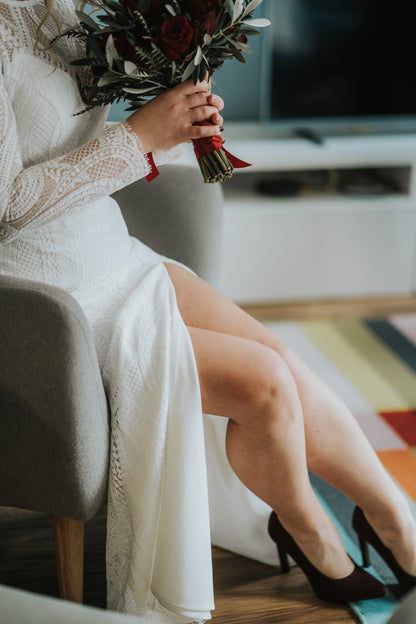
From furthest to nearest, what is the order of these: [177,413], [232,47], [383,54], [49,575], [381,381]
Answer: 1. [383,54]
2. [381,381]
3. [49,575]
4. [232,47]
5. [177,413]

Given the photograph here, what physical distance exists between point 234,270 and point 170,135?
1.56m

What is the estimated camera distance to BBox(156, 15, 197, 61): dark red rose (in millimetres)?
1149

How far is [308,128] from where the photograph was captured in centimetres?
299

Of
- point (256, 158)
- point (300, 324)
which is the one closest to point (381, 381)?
point (300, 324)

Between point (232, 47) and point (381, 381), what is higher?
point (232, 47)

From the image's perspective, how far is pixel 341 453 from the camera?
52.2 inches

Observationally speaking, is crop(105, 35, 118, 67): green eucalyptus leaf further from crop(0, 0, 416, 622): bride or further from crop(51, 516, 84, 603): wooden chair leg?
crop(51, 516, 84, 603): wooden chair leg

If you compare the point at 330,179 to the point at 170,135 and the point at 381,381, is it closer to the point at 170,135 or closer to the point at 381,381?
the point at 381,381

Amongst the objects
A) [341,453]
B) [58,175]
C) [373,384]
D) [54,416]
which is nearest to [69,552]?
[54,416]

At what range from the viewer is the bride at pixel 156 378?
1170mm

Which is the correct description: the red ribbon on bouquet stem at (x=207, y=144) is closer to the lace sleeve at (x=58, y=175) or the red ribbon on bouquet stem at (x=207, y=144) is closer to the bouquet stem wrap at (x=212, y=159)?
the bouquet stem wrap at (x=212, y=159)

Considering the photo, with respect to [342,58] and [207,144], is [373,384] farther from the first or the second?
[342,58]

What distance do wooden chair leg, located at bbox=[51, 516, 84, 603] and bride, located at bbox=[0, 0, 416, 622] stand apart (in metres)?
0.06

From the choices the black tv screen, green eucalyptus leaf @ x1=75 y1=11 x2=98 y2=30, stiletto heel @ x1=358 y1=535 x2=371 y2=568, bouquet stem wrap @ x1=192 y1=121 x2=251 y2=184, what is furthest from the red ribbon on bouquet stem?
the black tv screen
